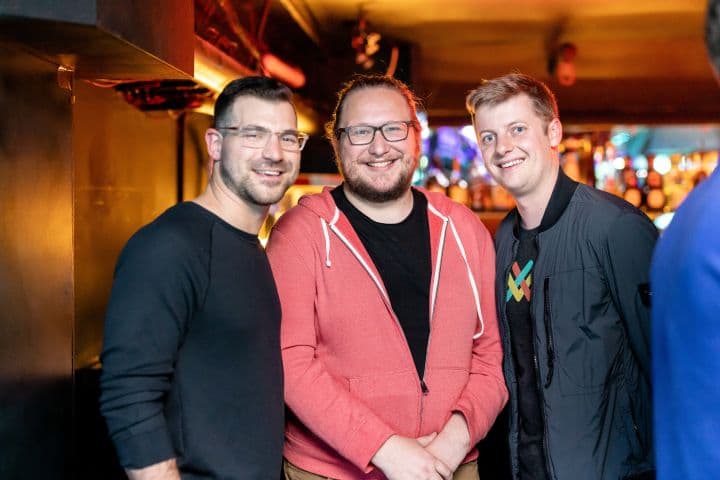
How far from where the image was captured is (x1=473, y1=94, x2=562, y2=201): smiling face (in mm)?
2189

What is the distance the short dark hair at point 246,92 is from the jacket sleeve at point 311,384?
45 cm

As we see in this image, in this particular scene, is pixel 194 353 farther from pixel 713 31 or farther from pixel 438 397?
pixel 713 31

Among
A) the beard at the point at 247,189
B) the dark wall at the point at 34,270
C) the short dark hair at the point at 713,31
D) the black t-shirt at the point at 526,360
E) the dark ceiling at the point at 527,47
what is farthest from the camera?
the dark ceiling at the point at 527,47

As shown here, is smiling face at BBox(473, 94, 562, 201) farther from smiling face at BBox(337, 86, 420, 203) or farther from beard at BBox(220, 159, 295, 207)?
beard at BBox(220, 159, 295, 207)


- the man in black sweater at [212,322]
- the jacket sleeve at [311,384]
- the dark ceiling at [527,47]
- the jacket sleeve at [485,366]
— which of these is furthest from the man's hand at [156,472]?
the dark ceiling at [527,47]

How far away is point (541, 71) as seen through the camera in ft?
24.5

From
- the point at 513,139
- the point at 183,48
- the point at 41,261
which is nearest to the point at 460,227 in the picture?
the point at 513,139

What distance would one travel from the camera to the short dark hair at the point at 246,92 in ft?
6.10

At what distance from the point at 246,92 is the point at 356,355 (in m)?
0.78

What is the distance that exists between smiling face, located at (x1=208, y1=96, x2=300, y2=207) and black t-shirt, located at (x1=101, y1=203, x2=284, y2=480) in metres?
0.11

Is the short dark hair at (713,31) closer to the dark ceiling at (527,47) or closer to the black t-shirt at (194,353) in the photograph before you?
the black t-shirt at (194,353)

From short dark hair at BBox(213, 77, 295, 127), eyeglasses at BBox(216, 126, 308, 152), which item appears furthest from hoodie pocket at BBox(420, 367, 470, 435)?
short dark hair at BBox(213, 77, 295, 127)

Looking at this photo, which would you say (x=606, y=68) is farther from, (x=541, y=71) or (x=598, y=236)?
(x=598, y=236)

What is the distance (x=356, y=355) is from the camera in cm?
205
